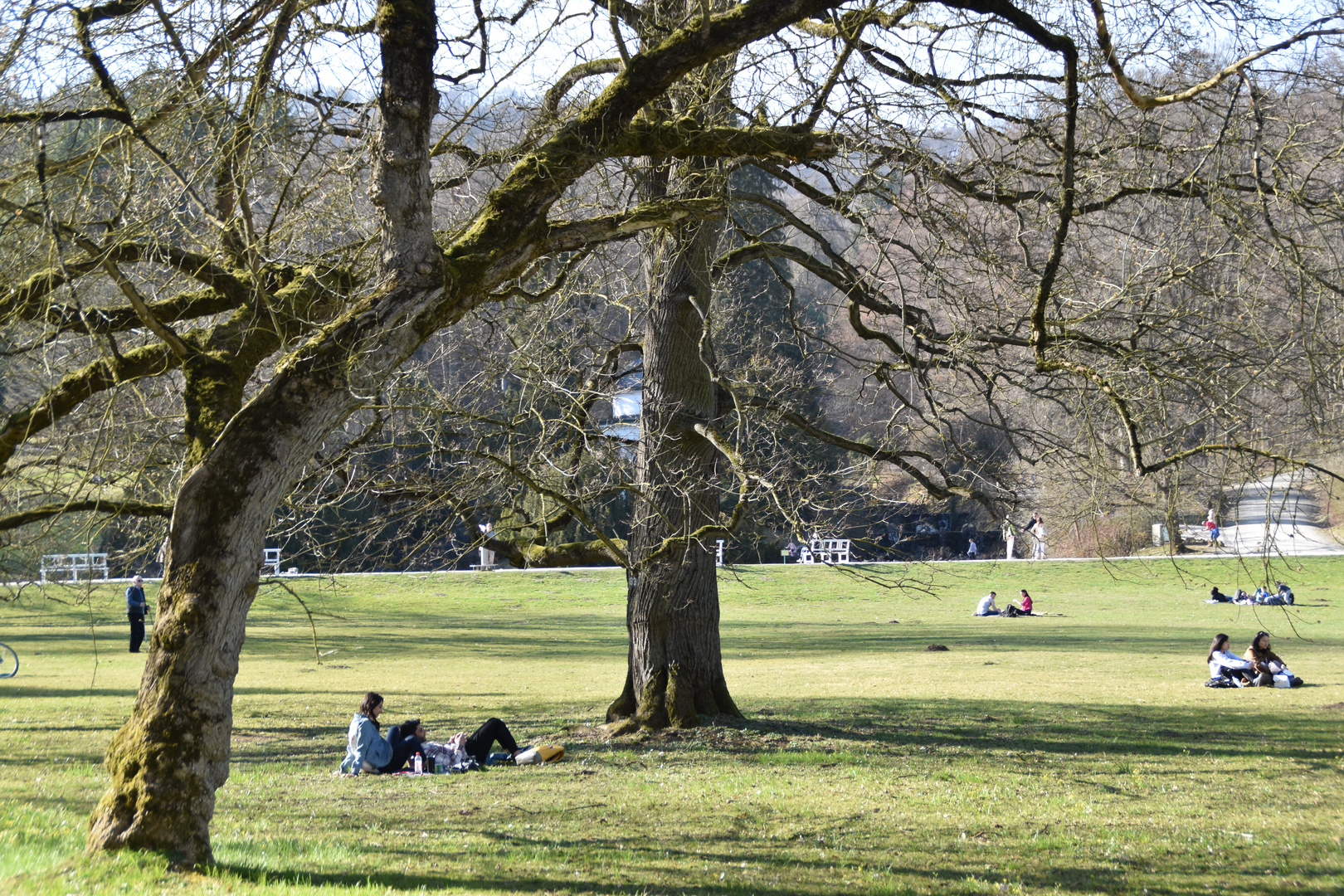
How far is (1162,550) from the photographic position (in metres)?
38.3

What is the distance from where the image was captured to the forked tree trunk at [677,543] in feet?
39.3

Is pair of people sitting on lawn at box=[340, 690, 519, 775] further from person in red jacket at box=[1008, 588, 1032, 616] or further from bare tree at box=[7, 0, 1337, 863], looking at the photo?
person in red jacket at box=[1008, 588, 1032, 616]

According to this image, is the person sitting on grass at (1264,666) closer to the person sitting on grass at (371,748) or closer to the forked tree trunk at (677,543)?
the forked tree trunk at (677,543)

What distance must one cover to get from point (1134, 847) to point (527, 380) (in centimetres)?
606

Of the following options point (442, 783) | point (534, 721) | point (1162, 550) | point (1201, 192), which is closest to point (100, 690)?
point (534, 721)

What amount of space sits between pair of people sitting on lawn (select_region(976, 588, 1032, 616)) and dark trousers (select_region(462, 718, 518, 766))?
987 inches

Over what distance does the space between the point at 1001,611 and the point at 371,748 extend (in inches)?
1081

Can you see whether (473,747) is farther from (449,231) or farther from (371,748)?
(449,231)

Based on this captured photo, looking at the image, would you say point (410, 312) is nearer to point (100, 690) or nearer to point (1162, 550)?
point (100, 690)

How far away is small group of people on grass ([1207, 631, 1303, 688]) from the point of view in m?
16.8

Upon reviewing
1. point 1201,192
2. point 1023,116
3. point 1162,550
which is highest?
point 1023,116

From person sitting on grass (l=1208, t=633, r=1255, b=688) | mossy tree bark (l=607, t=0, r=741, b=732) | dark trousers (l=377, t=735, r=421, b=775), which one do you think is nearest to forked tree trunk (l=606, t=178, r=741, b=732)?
mossy tree bark (l=607, t=0, r=741, b=732)

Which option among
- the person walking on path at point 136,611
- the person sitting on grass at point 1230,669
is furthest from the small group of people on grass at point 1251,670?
the person walking on path at point 136,611

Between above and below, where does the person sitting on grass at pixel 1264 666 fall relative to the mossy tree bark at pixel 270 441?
below
